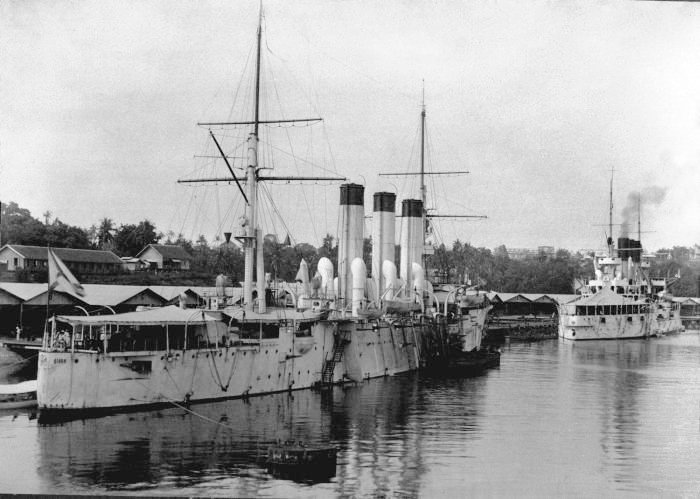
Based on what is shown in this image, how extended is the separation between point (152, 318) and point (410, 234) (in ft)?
76.4

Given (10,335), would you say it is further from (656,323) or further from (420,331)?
(656,323)

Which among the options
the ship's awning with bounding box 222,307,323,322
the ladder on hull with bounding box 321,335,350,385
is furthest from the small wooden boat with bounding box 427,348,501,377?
the ship's awning with bounding box 222,307,323,322

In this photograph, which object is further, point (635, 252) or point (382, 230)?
point (635, 252)

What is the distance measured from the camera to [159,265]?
47844 mm

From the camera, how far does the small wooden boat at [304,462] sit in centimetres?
1653

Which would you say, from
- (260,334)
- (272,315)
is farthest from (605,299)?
(260,334)

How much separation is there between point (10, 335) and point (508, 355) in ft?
92.4

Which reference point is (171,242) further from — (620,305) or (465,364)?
(620,305)

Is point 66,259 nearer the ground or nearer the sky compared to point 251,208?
nearer the ground

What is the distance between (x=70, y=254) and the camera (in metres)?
45.2

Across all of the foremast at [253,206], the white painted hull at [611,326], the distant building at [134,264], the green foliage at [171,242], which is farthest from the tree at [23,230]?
the white painted hull at [611,326]

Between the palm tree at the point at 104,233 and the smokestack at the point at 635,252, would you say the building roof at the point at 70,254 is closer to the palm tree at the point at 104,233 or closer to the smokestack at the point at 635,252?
A: the palm tree at the point at 104,233

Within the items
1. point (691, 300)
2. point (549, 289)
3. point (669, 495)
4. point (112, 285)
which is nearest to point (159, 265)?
point (112, 285)

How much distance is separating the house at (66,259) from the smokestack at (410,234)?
16.1 m
